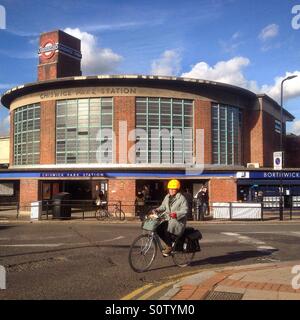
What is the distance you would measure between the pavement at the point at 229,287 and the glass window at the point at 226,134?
2663cm

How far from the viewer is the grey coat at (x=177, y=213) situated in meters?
9.86

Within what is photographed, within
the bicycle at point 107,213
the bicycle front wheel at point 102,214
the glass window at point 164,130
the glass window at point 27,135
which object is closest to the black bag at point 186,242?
the bicycle at point 107,213

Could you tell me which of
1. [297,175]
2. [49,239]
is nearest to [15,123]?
[297,175]

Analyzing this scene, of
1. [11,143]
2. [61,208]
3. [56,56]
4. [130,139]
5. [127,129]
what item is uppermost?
[56,56]

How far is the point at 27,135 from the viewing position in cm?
3691

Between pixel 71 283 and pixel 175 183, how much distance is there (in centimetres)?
297

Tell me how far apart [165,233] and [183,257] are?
3.18 ft

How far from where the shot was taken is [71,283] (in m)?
8.55

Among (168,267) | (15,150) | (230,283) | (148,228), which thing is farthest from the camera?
(15,150)

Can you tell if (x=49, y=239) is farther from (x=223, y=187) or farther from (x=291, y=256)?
(x=223, y=187)

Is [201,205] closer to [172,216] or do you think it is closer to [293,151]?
[172,216]

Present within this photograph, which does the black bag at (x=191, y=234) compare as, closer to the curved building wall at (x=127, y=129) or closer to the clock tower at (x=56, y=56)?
the curved building wall at (x=127, y=129)

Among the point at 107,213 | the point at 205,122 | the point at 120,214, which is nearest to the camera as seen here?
the point at 120,214

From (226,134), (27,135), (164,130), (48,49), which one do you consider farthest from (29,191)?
(48,49)
